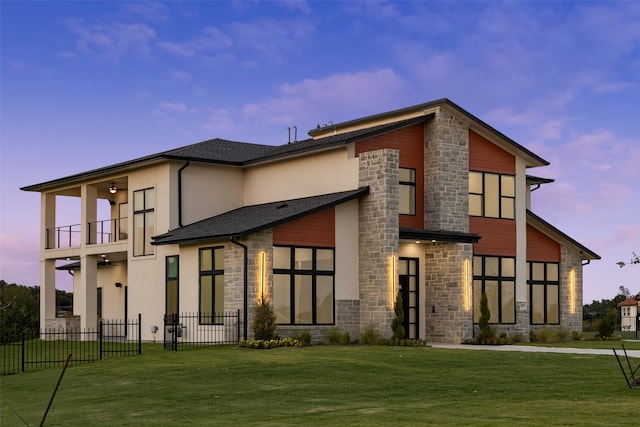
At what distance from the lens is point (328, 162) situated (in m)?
33.3

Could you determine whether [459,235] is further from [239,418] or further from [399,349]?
[239,418]

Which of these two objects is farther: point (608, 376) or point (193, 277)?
point (193, 277)

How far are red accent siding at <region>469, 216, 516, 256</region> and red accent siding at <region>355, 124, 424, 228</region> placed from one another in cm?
250

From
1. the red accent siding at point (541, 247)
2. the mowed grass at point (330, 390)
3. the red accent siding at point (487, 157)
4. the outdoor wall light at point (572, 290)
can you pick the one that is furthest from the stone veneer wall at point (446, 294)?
the outdoor wall light at point (572, 290)

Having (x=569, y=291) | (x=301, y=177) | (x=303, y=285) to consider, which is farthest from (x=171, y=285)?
(x=569, y=291)

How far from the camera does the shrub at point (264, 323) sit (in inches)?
1135

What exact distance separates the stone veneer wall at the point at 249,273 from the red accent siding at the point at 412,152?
5970 millimetres

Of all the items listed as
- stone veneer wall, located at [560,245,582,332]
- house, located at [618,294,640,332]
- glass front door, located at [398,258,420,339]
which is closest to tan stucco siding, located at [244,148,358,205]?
glass front door, located at [398,258,420,339]

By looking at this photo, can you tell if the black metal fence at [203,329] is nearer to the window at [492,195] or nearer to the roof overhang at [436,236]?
the roof overhang at [436,236]

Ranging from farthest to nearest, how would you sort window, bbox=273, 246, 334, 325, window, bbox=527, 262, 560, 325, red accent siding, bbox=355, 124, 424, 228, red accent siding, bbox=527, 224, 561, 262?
1. red accent siding, bbox=527, 224, 561, 262
2. window, bbox=527, 262, 560, 325
3. red accent siding, bbox=355, 124, 424, 228
4. window, bbox=273, 246, 334, 325

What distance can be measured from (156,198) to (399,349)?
12.9 metres

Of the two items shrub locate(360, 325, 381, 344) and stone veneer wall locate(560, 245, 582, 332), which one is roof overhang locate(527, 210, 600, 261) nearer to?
stone veneer wall locate(560, 245, 582, 332)

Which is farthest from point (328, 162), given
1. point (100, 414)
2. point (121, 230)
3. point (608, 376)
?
point (100, 414)

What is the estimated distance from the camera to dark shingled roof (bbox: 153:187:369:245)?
2988cm
